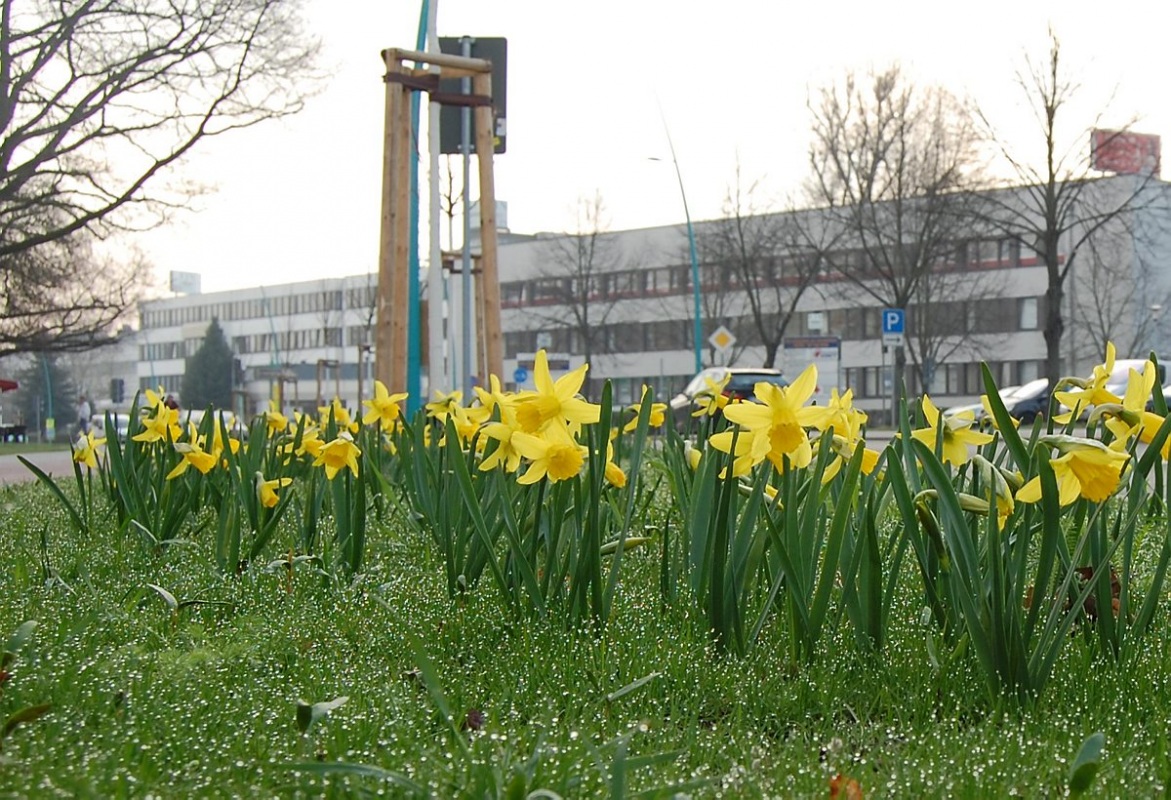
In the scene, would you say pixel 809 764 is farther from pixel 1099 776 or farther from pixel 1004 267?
pixel 1004 267

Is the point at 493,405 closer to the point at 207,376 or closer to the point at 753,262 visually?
the point at 753,262

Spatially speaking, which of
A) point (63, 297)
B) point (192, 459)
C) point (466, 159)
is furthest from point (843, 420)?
point (63, 297)

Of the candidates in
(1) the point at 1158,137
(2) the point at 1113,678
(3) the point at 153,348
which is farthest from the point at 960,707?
(3) the point at 153,348

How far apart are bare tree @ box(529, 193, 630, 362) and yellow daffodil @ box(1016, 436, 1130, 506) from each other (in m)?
44.0

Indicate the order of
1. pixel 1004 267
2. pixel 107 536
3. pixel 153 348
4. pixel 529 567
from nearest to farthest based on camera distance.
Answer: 1. pixel 529 567
2. pixel 107 536
3. pixel 1004 267
4. pixel 153 348

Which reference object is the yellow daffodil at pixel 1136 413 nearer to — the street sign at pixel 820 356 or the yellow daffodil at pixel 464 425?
the yellow daffodil at pixel 464 425

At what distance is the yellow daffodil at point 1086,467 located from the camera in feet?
6.06

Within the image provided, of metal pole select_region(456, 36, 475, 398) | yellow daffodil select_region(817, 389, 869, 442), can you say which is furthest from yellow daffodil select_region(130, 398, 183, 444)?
metal pole select_region(456, 36, 475, 398)

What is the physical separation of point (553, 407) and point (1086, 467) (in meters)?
0.97

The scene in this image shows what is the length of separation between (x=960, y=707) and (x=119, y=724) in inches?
50.2

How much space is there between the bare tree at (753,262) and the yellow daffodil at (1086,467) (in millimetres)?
30797

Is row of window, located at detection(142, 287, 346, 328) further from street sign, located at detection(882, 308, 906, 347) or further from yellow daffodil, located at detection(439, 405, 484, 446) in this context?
yellow daffodil, located at detection(439, 405, 484, 446)

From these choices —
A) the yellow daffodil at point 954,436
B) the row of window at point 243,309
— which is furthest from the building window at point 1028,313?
the yellow daffodil at point 954,436

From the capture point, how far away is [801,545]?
235 cm
